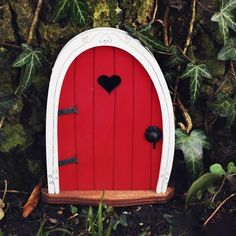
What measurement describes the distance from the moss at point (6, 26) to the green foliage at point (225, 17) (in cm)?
79

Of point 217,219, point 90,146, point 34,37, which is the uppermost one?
point 34,37

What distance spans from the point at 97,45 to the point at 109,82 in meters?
0.18

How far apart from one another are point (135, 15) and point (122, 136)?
19.3 inches

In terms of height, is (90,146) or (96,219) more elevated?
(90,146)

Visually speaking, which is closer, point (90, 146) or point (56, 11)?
point (56, 11)

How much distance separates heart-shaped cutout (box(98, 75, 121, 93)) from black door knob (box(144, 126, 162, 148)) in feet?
0.74

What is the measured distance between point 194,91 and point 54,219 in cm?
77

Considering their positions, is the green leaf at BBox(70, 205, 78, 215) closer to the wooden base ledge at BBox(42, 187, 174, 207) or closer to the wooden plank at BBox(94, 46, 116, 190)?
the wooden base ledge at BBox(42, 187, 174, 207)

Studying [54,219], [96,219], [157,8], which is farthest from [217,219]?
[157,8]

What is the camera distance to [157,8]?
268 centimetres

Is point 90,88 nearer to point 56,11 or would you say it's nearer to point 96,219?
point 56,11

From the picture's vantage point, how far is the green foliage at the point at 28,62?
2.57 meters

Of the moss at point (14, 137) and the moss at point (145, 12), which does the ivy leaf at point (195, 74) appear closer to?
the moss at point (145, 12)

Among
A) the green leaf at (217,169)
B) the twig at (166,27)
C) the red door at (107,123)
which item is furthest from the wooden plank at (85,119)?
the green leaf at (217,169)
